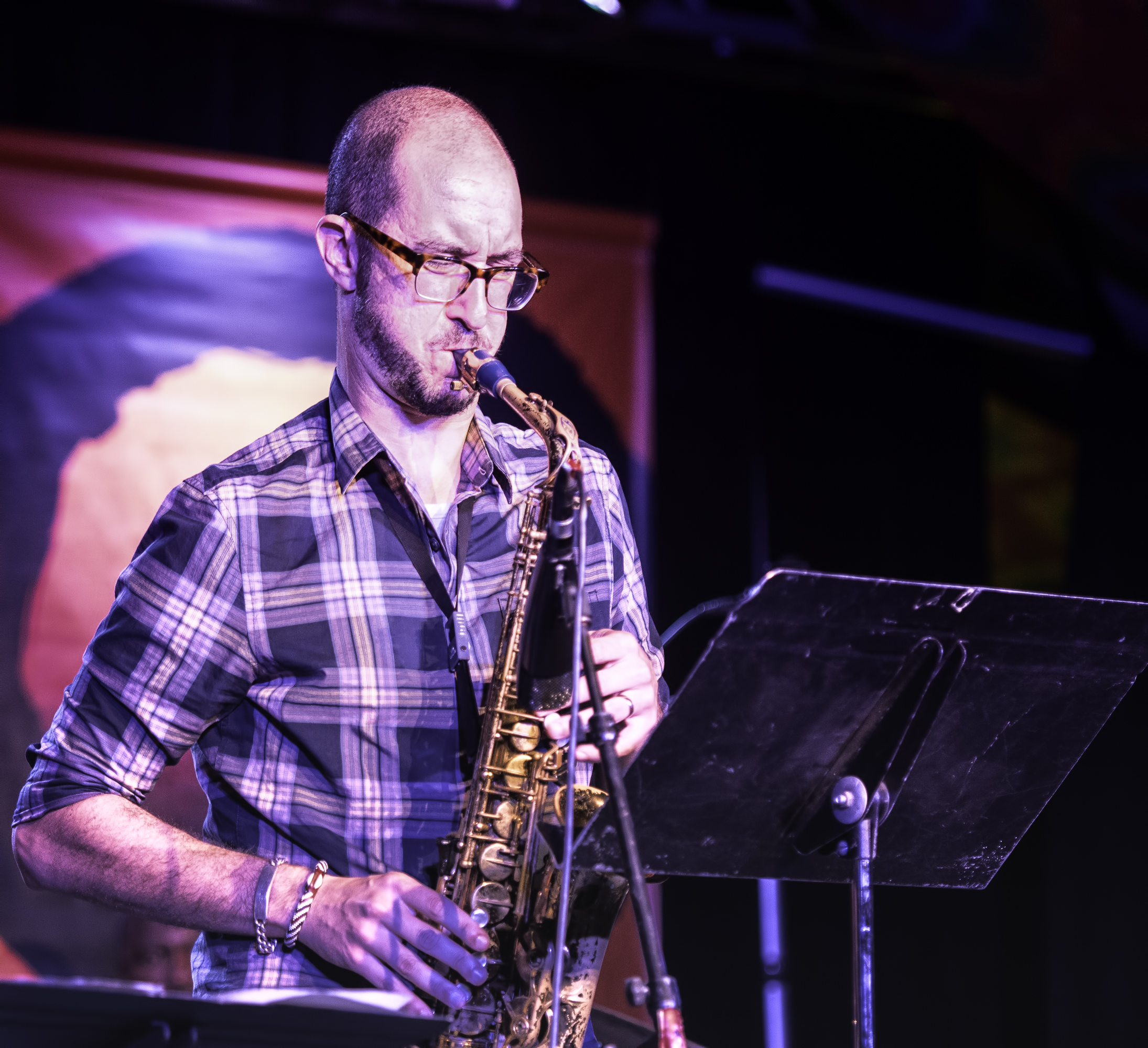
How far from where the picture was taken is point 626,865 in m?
1.60

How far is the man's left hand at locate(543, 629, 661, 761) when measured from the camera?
6.53ft

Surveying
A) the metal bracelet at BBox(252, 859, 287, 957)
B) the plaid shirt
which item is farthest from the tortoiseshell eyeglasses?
the metal bracelet at BBox(252, 859, 287, 957)

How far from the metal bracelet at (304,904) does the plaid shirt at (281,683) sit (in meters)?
0.15

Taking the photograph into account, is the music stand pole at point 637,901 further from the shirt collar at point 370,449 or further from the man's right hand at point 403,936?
the shirt collar at point 370,449

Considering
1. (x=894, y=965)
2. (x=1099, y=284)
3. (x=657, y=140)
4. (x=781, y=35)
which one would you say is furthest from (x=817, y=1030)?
(x=781, y=35)

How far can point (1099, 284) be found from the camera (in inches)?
217

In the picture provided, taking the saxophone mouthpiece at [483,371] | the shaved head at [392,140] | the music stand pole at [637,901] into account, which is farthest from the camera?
Result: the shaved head at [392,140]

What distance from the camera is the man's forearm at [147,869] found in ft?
6.66

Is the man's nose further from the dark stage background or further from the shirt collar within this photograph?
the dark stage background

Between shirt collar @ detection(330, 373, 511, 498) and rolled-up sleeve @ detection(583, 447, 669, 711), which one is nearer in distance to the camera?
shirt collar @ detection(330, 373, 511, 498)

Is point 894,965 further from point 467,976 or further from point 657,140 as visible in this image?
point 467,976

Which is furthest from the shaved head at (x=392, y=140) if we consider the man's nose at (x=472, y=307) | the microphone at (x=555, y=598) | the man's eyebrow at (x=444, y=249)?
the microphone at (x=555, y=598)

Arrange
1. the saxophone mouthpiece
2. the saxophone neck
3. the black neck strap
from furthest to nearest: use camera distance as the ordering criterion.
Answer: the black neck strap < the saxophone mouthpiece < the saxophone neck

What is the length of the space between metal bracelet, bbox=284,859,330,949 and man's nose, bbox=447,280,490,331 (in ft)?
3.24
